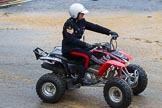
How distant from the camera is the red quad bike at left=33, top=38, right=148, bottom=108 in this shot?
7.51 metres

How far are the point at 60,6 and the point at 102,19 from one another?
14.7ft

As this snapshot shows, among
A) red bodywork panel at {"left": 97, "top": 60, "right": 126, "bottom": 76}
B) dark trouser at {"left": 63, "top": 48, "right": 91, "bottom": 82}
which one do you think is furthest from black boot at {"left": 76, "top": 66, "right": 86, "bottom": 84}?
red bodywork panel at {"left": 97, "top": 60, "right": 126, "bottom": 76}

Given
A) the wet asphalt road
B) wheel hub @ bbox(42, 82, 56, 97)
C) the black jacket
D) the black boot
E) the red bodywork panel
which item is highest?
the black jacket

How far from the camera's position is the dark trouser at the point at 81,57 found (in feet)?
25.5

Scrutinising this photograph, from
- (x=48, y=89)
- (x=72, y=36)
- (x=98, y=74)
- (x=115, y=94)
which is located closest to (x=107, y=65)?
(x=98, y=74)

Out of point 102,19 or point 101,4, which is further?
point 101,4

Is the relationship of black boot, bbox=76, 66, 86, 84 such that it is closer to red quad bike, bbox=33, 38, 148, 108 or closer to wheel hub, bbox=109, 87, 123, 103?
red quad bike, bbox=33, 38, 148, 108

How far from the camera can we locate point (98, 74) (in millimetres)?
7742

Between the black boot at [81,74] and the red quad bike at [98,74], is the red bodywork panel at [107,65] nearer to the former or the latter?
the red quad bike at [98,74]

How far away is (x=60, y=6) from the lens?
71.7 ft

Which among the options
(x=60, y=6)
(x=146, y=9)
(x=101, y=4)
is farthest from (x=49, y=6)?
(x=146, y=9)

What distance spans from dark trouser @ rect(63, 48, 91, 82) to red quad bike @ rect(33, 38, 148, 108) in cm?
7

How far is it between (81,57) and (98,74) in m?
0.41

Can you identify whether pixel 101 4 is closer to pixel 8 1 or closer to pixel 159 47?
pixel 8 1
